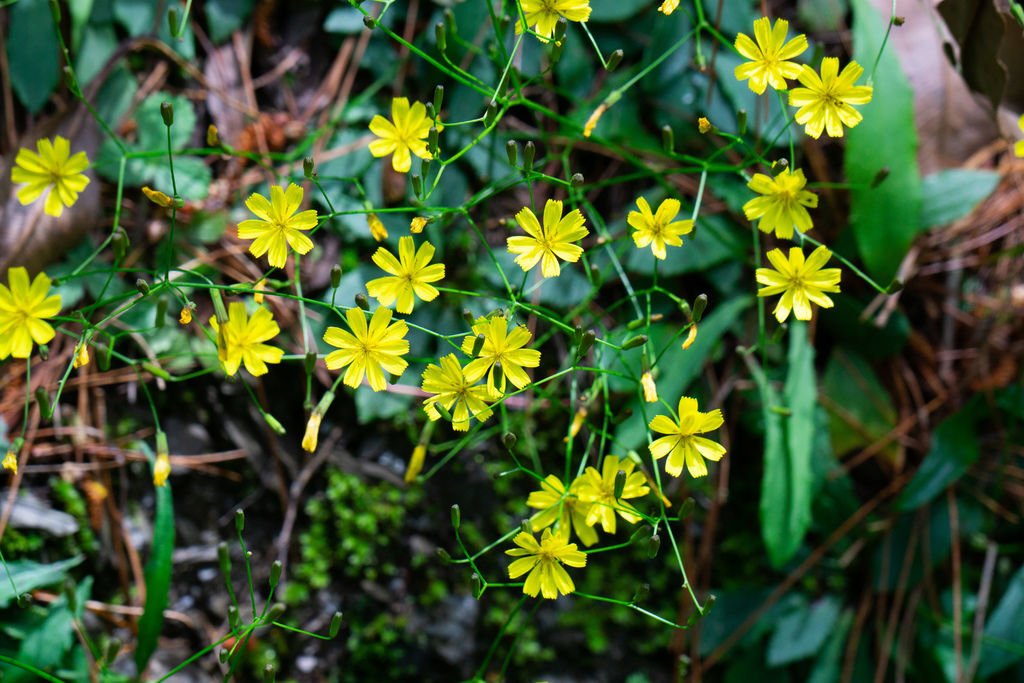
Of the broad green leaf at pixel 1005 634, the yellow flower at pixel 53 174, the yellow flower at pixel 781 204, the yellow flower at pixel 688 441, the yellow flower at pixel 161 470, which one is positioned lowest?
the broad green leaf at pixel 1005 634

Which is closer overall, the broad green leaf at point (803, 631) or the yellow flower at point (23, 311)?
the yellow flower at point (23, 311)

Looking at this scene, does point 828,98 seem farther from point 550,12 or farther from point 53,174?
point 53,174

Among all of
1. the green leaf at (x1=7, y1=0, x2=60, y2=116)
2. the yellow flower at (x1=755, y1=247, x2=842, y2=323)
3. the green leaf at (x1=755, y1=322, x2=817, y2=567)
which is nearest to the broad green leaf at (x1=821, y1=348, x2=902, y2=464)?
the green leaf at (x1=755, y1=322, x2=817, y2=567)

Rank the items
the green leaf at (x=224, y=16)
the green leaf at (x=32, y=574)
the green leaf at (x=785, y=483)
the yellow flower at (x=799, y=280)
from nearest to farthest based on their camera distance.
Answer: the yellow flower at (x=799, y=280) → the green leaf at (x=32, y=574) → the green leaf at (x=785, y=483) → the green leaf at (x=224, y=16)

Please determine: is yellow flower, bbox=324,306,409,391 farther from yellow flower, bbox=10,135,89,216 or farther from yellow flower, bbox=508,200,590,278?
yellow flower, bbox=10,135,89,216

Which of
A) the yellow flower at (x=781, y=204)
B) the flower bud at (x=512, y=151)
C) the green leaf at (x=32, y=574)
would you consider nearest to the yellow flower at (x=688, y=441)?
the yellow flower at (x=781, y=204)

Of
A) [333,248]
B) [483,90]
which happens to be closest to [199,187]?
[333,248]

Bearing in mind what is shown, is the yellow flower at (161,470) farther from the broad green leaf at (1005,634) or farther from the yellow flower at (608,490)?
the broad green leaf at (1005,634)
